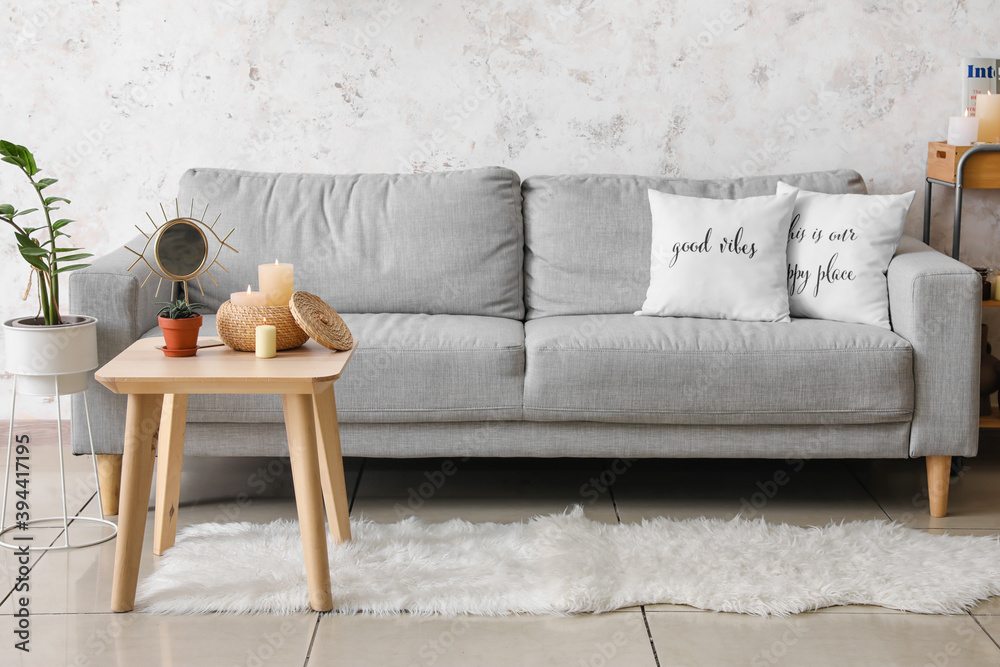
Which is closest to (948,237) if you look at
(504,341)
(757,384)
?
(757,384)

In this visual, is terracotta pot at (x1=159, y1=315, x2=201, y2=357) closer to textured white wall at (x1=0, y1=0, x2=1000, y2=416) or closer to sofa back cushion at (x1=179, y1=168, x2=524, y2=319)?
sofa back cushion at (x1=179, y1=168, x2=524, y2=319)

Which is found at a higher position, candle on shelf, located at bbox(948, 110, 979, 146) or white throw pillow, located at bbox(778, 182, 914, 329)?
candle on shelf, located at bbox(948, 110, 979, 146)

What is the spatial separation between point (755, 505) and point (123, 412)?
163cm

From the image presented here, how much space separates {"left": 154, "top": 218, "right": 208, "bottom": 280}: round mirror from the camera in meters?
1.78

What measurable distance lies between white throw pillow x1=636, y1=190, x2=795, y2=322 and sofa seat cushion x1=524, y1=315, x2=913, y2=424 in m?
0.25

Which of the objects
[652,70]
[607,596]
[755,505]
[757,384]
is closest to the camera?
[607,596]

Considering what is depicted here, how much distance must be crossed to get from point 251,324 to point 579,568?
84 centimetres

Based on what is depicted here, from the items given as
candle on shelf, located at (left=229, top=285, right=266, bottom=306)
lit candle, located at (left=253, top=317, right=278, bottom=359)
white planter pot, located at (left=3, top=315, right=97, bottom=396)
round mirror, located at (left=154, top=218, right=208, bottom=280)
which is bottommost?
white planter pot, located at (left=3, top=315, right=97, bottom=396)

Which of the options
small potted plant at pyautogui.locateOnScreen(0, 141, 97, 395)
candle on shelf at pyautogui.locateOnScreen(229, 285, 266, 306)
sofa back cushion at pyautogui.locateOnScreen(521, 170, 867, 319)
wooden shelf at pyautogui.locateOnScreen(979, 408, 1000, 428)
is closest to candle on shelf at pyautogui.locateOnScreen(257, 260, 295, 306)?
candle on shelf at pyautogui.locateOnScreen(229, 285, 266, 306)

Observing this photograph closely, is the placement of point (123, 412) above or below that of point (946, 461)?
above

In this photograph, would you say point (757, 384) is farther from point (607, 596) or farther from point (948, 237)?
point (948, 237)

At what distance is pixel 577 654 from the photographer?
1590 mm

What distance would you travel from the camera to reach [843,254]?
243 centimetres

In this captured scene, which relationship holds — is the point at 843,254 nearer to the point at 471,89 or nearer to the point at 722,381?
the point at 722,381
